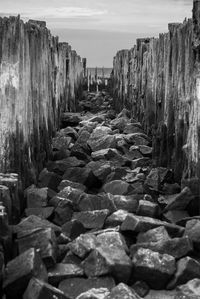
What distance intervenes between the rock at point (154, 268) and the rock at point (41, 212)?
5.42ft

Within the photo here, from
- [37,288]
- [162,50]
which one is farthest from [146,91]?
[37,288]

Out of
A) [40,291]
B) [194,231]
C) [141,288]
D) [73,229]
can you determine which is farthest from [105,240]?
[40,291]

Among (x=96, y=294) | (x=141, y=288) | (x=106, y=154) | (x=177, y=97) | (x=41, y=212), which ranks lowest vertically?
(x=141, y=288)

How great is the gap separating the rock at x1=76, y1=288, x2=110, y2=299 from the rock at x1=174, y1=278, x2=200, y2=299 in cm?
56

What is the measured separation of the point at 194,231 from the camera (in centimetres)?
541

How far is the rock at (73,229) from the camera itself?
563 centimetres

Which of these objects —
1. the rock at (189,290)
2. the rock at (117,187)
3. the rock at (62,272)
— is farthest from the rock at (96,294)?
the rock at (117,187)

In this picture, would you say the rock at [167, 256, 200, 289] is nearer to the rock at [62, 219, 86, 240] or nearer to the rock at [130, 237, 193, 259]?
the rock at [130, 237, 193, 259]

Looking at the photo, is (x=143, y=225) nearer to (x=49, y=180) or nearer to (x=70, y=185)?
(x=70, y=185)

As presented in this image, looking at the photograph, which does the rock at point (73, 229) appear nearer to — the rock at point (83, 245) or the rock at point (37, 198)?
the rock at point (83, 245)

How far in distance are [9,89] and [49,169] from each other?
199 centimetres

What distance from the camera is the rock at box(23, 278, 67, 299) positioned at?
413cm

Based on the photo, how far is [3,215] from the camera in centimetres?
482

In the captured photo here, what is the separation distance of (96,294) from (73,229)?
1.48 meters
